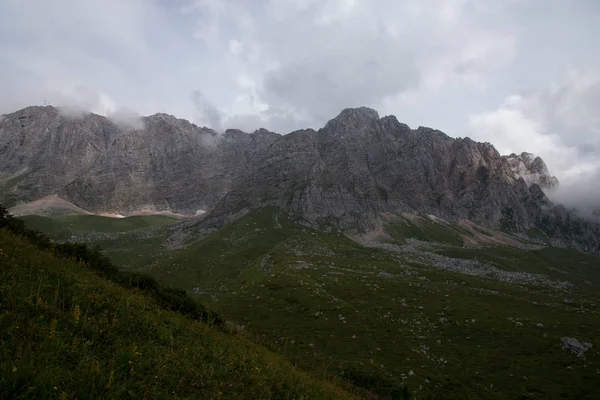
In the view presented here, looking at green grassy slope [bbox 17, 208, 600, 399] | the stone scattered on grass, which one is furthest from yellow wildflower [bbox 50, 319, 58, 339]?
the stone scattered on grass

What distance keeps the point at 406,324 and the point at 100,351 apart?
67419mm

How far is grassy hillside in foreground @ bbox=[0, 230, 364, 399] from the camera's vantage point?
22.9 feet

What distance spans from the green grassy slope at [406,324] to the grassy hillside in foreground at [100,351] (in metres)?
Result: 14.0

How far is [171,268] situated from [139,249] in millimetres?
65624

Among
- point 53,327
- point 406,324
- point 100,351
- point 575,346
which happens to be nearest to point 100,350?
point 100,351

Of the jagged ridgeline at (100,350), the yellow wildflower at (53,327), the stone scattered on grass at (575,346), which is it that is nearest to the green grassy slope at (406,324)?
the stone scattered on grass at (575,346)

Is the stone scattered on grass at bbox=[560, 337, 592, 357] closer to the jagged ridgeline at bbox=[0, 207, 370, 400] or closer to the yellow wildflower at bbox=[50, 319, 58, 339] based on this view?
the jagged ridgeline at bbox=[0, 207, 370, 400]

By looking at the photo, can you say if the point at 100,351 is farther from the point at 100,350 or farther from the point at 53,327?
the point at 53,327

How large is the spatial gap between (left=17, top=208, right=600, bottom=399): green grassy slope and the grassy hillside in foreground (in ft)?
45.9

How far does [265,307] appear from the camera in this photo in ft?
256

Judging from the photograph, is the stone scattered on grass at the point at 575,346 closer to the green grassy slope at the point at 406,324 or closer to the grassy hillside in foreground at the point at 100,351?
Answer: the green grassy slope at the point at 406,324

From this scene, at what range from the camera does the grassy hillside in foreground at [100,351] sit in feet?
22.9

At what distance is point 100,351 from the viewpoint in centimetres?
925

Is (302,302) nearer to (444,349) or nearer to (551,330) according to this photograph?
(444,349)
